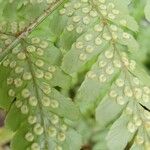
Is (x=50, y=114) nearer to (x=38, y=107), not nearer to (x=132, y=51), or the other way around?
(x=38, y=107)

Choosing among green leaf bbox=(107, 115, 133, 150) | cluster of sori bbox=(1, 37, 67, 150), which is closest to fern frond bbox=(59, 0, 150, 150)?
green leaf bbox=(107, 115, 133, 150)

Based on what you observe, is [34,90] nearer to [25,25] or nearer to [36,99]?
[36,99]

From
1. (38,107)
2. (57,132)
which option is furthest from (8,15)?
(57,132)

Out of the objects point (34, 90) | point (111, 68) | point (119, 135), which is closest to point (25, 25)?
point (34, 90)

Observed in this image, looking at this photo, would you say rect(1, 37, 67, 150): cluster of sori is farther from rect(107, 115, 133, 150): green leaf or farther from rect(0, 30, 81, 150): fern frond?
rect(107, 115, 133, 150): green leaf

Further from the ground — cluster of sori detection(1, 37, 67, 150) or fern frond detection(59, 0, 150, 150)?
fern frond detection(59, 0, 150, 150)

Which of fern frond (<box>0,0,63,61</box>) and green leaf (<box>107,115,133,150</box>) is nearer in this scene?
green leaf (<box>107,115,133,150</box>)

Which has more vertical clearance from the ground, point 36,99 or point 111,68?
point 111,68

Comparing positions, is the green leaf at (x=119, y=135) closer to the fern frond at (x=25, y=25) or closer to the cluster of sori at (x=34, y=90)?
the cluster of sori at (x=34, y=90)

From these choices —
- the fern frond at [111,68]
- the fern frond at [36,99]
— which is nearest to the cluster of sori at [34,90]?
the fern frond at [36,99]
